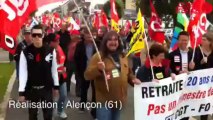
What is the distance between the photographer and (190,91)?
275 inches

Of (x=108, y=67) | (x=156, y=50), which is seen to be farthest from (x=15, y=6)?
(x=156, y=50)

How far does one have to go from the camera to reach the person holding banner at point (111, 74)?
19.6 ft

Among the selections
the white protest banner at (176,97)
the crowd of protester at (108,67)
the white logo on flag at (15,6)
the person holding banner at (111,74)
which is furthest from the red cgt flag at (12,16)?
the white protest banner at (176,97)

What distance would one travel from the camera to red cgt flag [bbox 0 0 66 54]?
21.6ft

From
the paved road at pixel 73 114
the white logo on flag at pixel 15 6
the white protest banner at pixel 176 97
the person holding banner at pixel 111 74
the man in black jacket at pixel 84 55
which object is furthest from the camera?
the man in black jacket at pixel 84 55

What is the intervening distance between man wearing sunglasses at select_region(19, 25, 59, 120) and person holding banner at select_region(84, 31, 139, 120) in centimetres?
80

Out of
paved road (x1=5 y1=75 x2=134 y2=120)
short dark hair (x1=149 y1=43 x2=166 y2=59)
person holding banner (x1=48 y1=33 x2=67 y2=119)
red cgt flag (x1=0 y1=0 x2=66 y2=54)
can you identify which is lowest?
paved road (x1=5 y1=75 x2=134 y2=120)

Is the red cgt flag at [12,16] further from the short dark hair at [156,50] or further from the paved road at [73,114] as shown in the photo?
the paved road at [73,114]

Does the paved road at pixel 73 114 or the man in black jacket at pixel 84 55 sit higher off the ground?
the man in black jacket at pixel 84 55

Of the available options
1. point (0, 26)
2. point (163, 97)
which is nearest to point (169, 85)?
point (163, 97)

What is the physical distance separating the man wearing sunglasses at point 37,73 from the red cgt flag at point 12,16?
0.25 meters

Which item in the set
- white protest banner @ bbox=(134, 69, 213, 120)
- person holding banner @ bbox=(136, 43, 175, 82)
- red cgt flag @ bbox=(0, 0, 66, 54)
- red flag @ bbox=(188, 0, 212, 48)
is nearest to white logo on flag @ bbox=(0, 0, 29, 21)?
red cgt flag @ bbox=(0, 0, 66, 54)

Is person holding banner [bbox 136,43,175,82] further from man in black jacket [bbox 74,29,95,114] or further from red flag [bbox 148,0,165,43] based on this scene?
red flag [bbox 148,0,165,43]

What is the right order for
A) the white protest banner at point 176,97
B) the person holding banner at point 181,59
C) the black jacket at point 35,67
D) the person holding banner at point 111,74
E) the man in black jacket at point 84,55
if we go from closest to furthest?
the person holding banner at point 111,74 → the white protest banner at point 176,97 → the black jacket at point 35,67 → the person holding banner at point 181,59 → the man in black jacket at point 84,55
